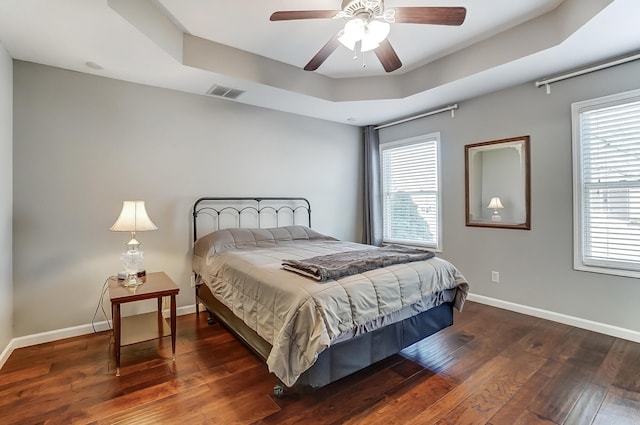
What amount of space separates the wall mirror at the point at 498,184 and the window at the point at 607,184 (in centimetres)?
46

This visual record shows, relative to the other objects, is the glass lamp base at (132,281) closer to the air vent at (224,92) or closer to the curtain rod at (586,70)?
the air vent at (224,92)

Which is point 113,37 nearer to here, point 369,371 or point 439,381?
point 369,371

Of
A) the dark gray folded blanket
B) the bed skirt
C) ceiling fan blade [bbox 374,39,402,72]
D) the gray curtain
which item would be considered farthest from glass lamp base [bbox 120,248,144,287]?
the gray curtain

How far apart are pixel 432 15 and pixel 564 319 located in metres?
3.13

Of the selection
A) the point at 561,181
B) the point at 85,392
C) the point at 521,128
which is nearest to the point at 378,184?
the point at 521,128

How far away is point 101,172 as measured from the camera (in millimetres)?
3014

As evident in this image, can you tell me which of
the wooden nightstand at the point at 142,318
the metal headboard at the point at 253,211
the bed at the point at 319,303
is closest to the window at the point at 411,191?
the metal headboard at the point at 253,211

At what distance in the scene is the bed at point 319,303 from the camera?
1.75 m

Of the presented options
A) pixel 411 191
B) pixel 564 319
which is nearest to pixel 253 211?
pixel 411 191

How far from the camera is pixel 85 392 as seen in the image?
204cm

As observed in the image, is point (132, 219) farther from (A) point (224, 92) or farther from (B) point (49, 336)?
(A) point (224, 92)

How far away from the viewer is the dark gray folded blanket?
Answer: 1.99 meters

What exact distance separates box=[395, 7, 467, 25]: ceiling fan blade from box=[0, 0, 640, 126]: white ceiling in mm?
574

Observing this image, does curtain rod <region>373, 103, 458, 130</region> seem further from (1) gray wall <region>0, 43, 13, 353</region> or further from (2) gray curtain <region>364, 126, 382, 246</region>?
(1) gray wall <region>0, 43, 13, 353</region>
